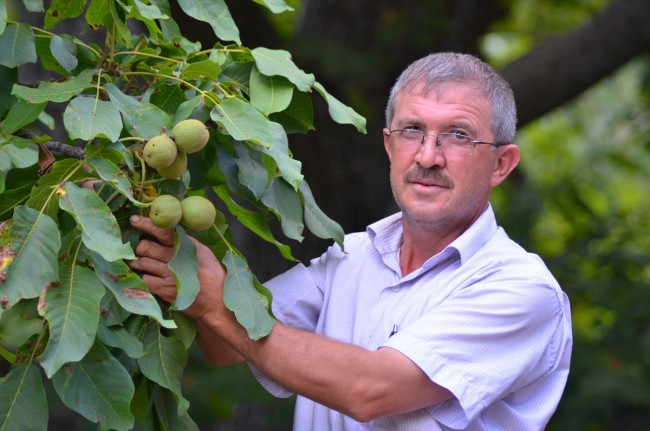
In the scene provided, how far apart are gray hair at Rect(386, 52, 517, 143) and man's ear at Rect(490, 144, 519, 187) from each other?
25 mm

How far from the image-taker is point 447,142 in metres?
2.34

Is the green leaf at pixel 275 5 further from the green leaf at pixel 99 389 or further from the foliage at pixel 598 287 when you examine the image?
the foliage at pixel 598 287

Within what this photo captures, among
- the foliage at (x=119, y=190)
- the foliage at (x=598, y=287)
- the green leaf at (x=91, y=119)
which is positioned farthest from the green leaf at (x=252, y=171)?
the foliage at (x=598, y=287)

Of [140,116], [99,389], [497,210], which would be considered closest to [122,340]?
[99,389]

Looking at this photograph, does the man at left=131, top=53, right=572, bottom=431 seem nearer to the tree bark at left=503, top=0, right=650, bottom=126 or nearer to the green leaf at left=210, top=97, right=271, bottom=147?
the green leaf at left=210, top=97, right=271, bottom=147

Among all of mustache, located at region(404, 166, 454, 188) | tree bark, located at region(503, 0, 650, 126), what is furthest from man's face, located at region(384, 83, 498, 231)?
tree bark, located at region(503, 0, 650, 126)

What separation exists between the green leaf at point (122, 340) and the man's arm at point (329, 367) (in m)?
0.22

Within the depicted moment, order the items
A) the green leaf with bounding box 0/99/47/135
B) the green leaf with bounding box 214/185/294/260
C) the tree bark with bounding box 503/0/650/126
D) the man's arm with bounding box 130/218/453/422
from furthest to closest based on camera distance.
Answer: the tree bark with bounding box 503/0/650/126
the green leaf with bounding box 214/185/294/260
the man's arm with bounding box 130/218/453/422
the green leaf with bounding box 0/99/47/135

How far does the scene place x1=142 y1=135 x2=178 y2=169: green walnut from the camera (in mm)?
1755

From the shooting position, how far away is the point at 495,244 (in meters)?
2.34

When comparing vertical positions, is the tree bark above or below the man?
below

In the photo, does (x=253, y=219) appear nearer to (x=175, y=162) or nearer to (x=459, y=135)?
(x=175, y=162)

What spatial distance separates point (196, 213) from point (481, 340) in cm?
72

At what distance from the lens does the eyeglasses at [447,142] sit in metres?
2.34
